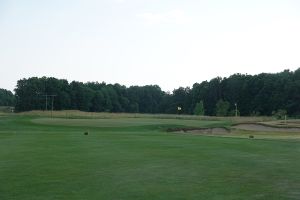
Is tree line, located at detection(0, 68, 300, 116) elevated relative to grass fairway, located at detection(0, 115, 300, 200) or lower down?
elevated

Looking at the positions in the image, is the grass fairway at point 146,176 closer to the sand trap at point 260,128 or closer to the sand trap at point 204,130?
the sand trap at point 204,130

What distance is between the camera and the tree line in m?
145

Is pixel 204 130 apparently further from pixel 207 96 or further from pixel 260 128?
pixel 207 96

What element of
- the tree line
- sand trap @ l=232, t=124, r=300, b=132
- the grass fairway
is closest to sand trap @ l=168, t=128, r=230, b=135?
sand trap @ l=232, t=124, r=300, b=132

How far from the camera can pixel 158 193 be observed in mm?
10375

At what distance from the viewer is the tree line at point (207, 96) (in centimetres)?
14462

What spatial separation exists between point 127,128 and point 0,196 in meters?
46.6

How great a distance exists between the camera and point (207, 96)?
177 metres

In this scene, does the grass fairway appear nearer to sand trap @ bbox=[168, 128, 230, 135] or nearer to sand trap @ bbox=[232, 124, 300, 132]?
sand trap @ bbox=[168, 128, 230, 135]

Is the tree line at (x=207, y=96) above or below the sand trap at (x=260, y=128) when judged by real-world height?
above

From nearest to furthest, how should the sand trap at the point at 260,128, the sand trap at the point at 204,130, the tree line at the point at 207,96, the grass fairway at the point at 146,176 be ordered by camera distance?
the grass fairway at the point at 146,176
the sand trap at the point at 204,130
the sand trap at the point at 260,128
the tree line at the point at 207,96

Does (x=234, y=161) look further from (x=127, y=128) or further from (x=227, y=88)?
(x=227, y=88)

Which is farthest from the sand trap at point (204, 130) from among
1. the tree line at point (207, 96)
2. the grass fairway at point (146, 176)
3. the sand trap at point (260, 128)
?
the tree line at point (207, 96)

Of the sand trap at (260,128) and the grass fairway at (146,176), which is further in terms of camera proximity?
the sand trap at (260,128)
